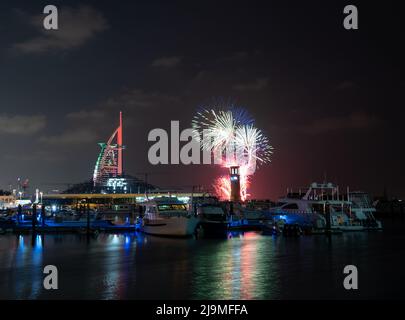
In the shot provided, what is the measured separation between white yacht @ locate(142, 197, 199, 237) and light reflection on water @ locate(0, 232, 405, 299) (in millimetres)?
4549

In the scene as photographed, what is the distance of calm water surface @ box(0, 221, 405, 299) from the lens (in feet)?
81.6

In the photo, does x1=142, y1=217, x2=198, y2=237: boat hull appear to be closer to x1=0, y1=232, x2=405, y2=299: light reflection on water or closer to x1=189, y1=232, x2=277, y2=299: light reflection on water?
x1=0, y1=232, x2=405, y2=299: light reflection on water

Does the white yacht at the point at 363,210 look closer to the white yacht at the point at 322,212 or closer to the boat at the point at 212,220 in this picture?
the white yacht at the point at 322,212

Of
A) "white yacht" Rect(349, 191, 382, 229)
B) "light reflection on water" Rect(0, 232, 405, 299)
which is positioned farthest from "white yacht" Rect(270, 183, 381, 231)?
"light reflection on water" Rect(0, 232, 405, 299)

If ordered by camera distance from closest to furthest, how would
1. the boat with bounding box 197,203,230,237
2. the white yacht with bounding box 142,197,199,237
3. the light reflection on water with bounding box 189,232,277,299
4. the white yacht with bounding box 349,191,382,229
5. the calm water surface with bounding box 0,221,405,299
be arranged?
the light reflection on water with bounding box 189,232,277,299
the calm water surface with bounding box 0,221,405,299
the white yacht with bounding box 142,197,199,237
the boat with bounding box 197,203,230,237
the white yacht with bounding box 349,191,382,229

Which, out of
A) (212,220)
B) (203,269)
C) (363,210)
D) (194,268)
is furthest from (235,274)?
(363,210)

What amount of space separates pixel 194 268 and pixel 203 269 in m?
0.85

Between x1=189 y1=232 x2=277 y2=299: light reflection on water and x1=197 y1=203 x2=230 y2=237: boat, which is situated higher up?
x1=197 y1=203 x2=230 y2=237: boat

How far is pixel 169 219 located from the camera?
5866 centimetres

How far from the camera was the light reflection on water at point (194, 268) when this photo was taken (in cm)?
2498

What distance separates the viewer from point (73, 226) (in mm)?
69250

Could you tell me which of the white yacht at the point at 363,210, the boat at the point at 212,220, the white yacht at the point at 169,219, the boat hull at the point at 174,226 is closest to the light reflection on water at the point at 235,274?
the boat hull at the point at 174,226

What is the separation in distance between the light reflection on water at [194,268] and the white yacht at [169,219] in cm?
455
